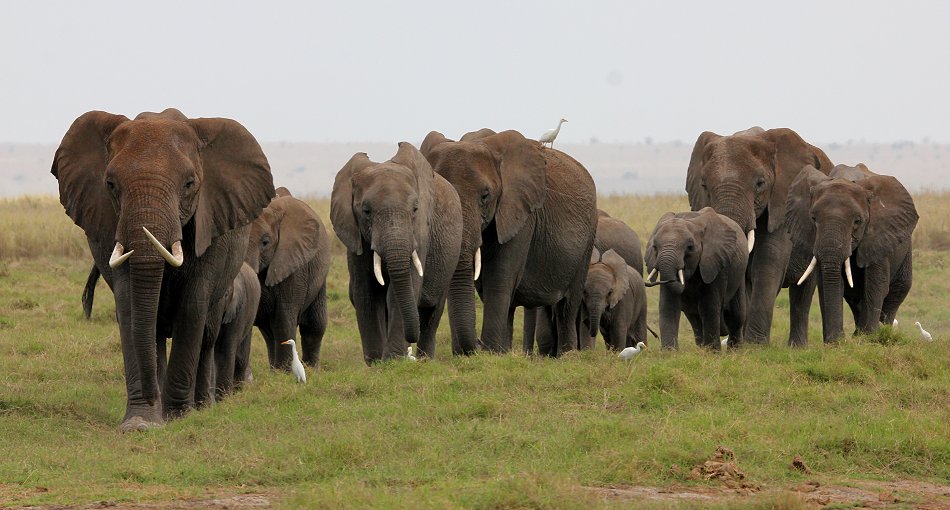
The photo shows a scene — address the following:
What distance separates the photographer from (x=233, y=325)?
11.1 m

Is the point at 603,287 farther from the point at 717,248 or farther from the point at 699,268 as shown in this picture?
the point at 717,248

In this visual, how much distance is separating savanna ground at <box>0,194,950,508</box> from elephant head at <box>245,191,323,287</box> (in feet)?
2.92

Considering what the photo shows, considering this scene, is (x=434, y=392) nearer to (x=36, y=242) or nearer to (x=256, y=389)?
(x=256, y=389)

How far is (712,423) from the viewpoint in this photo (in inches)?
349

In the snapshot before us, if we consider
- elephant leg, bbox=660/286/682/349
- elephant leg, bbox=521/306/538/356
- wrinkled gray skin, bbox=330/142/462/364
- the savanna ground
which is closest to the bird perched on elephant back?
the savanna ground

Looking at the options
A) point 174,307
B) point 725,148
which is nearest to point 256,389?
point 174,307

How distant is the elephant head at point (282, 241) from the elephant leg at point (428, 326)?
121 cm

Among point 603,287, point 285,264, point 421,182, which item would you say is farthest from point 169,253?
point 603,287

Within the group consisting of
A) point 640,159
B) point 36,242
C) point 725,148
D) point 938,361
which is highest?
point 725,148

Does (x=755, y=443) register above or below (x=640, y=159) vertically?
above

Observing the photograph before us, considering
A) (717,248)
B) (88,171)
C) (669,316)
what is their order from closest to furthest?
(88,171) < (717,248) < (669,316)

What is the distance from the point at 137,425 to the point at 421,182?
2883 mm

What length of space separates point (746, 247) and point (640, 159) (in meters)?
146

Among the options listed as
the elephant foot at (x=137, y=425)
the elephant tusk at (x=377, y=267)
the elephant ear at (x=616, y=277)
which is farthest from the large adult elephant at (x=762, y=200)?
the elephant foot at (x=137, y=425)
